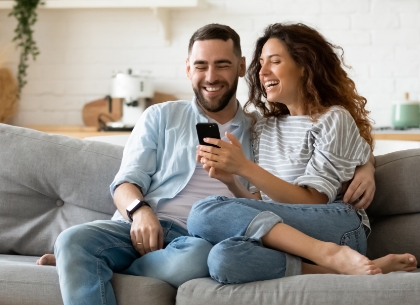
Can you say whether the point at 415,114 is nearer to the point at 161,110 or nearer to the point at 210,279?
the point at 161,110

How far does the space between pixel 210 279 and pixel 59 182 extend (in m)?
0.83

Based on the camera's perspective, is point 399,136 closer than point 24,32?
Yes

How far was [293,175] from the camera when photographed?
2.09m

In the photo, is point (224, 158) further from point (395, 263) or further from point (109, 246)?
point (395, 263)

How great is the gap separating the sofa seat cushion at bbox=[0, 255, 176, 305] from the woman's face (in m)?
0.78

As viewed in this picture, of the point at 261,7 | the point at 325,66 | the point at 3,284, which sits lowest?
the point at 3,284

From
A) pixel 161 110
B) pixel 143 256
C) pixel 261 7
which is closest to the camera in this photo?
pixel 143 256

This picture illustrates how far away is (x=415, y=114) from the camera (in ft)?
12.3

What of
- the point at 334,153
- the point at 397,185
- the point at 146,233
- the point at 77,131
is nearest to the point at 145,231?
the point at 146,233

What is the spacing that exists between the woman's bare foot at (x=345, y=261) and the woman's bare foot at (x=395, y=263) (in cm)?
8

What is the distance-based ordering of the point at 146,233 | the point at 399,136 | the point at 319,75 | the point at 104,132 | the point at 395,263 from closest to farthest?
the point at 395,263, the point at 146,233, the point at 319,75, the point at 399,136, the point at 104,132

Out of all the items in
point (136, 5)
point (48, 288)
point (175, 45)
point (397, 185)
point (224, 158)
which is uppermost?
point (136, 5)

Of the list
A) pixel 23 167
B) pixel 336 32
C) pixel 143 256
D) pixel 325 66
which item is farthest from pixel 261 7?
pixel 143 256

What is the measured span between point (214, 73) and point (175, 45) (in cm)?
187
